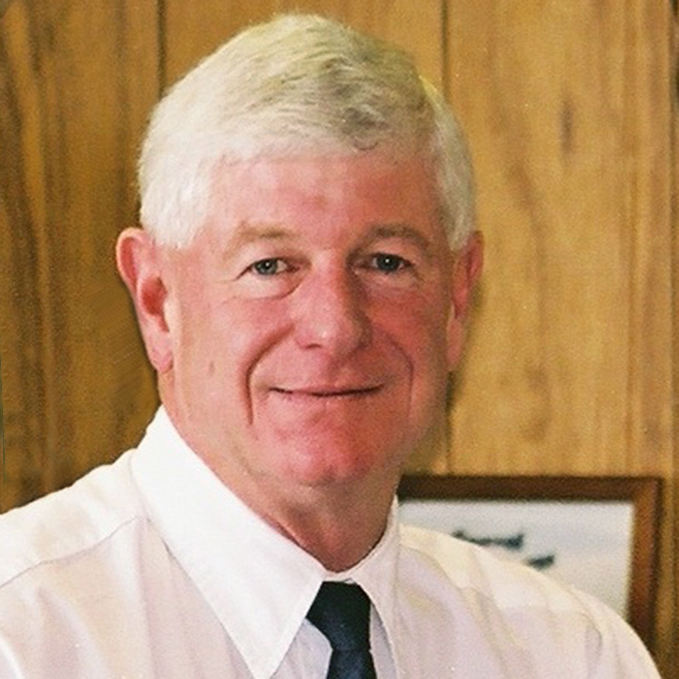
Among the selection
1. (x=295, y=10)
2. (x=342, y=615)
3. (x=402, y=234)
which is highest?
(x=295, y=10)

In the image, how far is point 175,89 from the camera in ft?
4.72

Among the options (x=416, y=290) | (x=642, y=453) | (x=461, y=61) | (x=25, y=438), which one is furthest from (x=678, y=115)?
(x=25, y=438)

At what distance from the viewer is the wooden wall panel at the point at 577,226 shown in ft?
6.32

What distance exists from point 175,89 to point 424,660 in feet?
1.65

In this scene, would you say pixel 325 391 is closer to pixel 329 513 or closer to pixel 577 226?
pixel 329 513

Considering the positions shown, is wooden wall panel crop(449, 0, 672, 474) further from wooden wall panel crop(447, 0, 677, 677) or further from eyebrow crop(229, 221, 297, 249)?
eyebrow crop(229, 221, 297, 249)

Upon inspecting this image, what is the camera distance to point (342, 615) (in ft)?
4.72

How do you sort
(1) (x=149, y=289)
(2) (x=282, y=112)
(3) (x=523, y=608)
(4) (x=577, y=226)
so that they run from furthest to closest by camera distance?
1. (4) (x=577, y=226)
2. (3) (x=523, y=608)
3. (1) (x=149, y=289)
4. (2) (x=282, y=112)

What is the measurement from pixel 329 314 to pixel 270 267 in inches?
2.3

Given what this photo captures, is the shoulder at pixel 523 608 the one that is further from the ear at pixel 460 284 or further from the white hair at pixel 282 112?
the white hair at pixel 282 112

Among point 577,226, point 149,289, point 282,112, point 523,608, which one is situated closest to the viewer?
point 282,112

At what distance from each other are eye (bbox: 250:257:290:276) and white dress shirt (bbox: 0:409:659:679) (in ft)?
0.54

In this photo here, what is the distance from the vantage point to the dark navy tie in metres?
1.40

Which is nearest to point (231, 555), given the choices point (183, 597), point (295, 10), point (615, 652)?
point (183, 597)
